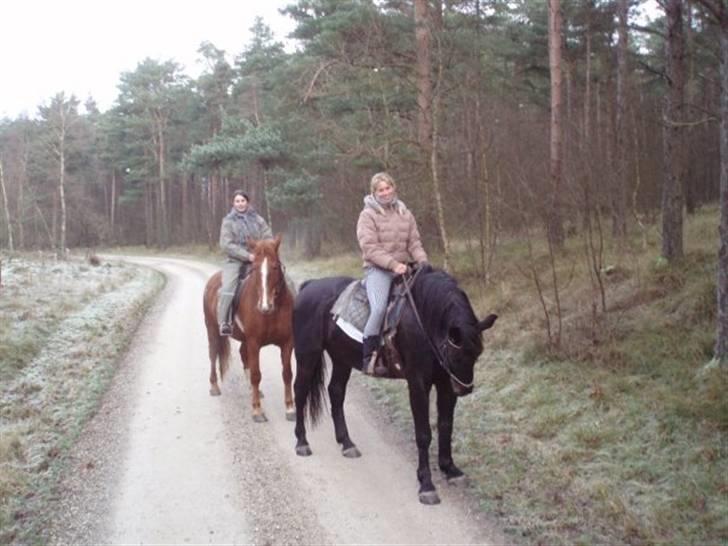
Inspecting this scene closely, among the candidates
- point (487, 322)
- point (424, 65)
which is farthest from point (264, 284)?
point (424, 65)

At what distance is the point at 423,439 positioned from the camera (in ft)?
17.0

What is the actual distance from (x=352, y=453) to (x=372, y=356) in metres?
1.07

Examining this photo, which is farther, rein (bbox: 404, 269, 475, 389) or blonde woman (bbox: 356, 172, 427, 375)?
blonde woman (bbox: 356, 172, 427, 375)

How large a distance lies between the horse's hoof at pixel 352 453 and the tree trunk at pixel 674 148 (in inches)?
241

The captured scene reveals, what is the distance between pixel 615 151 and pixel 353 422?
6.22m

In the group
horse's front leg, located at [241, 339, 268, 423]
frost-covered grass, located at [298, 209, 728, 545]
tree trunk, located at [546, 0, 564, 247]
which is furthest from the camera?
tree trunk, located at [546, 0, 564, 247]

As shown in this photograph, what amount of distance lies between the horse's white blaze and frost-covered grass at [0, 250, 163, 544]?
2491mm

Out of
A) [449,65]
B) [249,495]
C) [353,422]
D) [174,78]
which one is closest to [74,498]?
[249,495]

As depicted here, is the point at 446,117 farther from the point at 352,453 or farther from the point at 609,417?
the point at 352,453

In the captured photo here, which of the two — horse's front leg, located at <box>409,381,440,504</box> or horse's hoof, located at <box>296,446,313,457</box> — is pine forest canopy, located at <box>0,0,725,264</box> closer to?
horse's front leg, located at <box>409,381,440,504</box>

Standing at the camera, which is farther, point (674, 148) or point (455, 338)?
point (674, 148)

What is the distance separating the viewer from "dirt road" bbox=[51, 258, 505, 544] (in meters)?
4.63

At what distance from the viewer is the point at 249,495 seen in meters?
5.25

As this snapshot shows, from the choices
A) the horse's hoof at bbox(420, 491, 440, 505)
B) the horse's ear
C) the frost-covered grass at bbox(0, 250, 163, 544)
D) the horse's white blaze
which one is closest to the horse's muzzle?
the horse's ear
